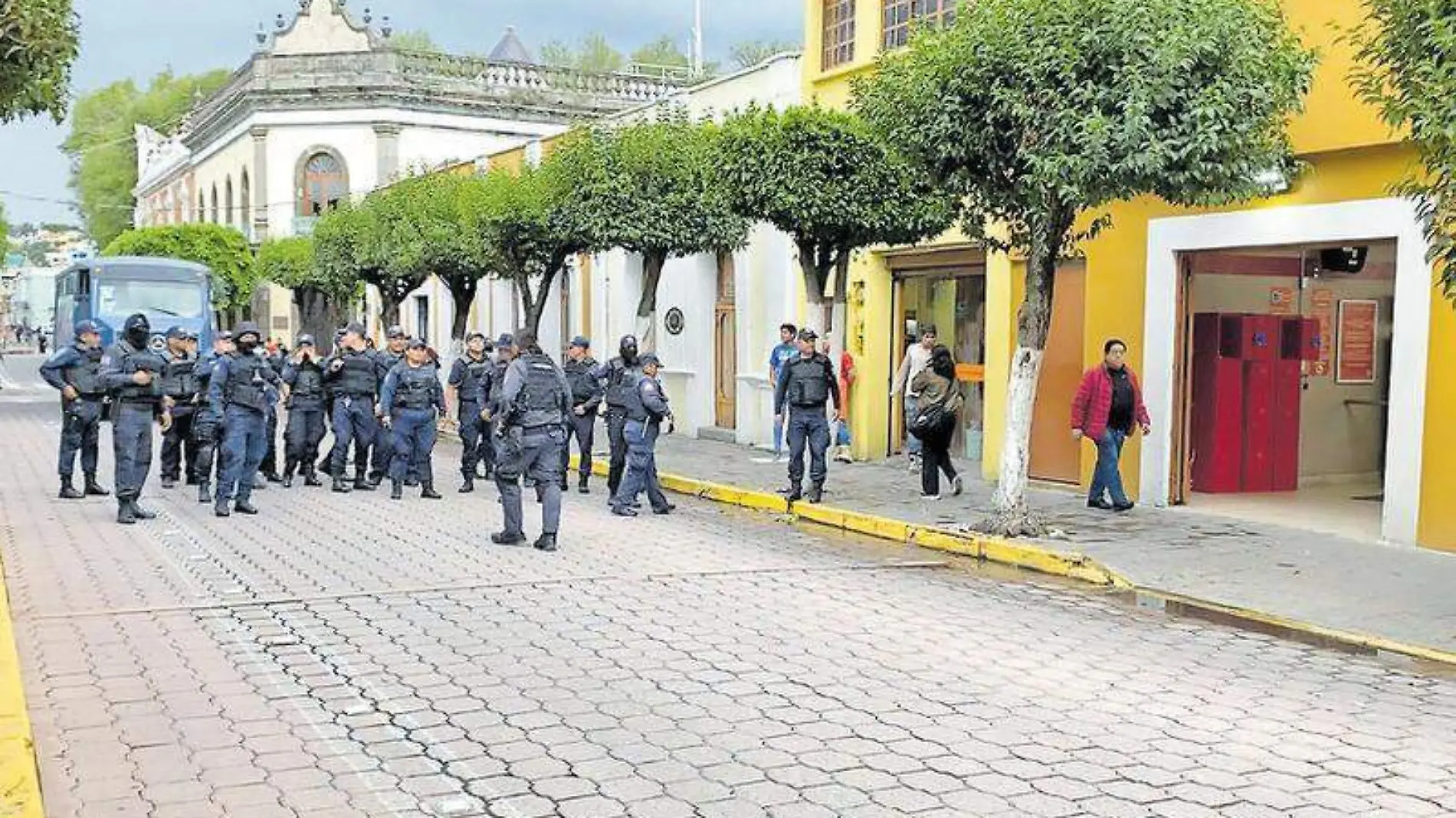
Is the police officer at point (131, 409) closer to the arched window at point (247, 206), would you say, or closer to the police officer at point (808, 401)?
the police officer at point (808, 401)

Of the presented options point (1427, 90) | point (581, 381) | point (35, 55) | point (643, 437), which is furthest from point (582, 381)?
point (1427, 90)

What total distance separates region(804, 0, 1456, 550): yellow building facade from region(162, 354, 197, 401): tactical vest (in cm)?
869

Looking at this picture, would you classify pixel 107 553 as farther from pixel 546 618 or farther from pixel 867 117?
pixel 867 117

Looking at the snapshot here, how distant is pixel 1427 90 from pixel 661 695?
17.7 feet

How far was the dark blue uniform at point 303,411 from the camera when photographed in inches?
597

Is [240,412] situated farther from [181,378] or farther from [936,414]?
[936,414]

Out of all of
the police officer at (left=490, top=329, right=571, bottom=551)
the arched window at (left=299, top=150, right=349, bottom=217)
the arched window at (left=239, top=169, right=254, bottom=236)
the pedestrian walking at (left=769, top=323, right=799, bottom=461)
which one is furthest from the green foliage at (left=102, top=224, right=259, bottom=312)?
the police officer at (left=490, top=329, right=571, bottom=551)

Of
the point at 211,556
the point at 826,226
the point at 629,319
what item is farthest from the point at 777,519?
the point at 629,319

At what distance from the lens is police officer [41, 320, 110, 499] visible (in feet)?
44.8

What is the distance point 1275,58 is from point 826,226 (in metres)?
5.38

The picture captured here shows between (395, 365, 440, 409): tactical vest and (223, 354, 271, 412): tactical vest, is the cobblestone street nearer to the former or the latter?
(223, 354, 271, 412): tactical vest

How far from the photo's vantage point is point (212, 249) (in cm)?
4388

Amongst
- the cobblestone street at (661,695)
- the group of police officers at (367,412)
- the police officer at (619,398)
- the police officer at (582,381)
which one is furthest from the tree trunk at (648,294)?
the cobblestone street at (661,695)

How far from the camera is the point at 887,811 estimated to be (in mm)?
5074
